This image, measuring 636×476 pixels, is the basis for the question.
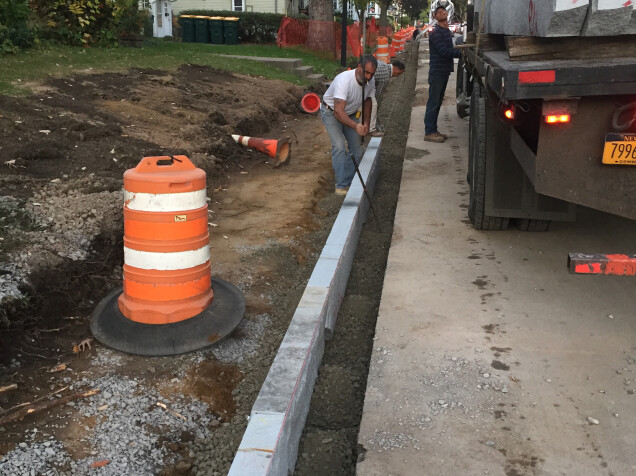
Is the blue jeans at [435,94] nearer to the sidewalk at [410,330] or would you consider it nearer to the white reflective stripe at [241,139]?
the sidewalk at [410,330]

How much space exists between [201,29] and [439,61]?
74.5 ft

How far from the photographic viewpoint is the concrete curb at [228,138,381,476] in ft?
8.76

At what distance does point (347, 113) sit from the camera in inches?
286

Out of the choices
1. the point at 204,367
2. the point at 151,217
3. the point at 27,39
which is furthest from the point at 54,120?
the point at 27,39

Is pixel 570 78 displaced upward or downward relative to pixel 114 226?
upward

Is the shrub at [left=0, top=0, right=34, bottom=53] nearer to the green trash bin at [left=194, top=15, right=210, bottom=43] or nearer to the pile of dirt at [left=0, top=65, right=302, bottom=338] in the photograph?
the pile of dirt at [left=0, top=65, right=302, bottom=338]

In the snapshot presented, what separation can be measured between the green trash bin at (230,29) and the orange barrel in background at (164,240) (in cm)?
2728

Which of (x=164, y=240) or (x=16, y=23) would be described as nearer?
(x=164, y=240)

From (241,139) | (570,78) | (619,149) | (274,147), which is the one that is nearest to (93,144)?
(241,139)

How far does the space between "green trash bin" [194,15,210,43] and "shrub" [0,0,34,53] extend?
17614 millimetres

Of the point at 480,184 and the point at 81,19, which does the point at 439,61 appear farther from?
the point at 81,19

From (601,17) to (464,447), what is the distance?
2320 mm

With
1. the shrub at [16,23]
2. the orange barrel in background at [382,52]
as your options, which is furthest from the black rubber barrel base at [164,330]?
the orange barrel in background at [382,52]

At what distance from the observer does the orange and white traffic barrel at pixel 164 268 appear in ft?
12.7
